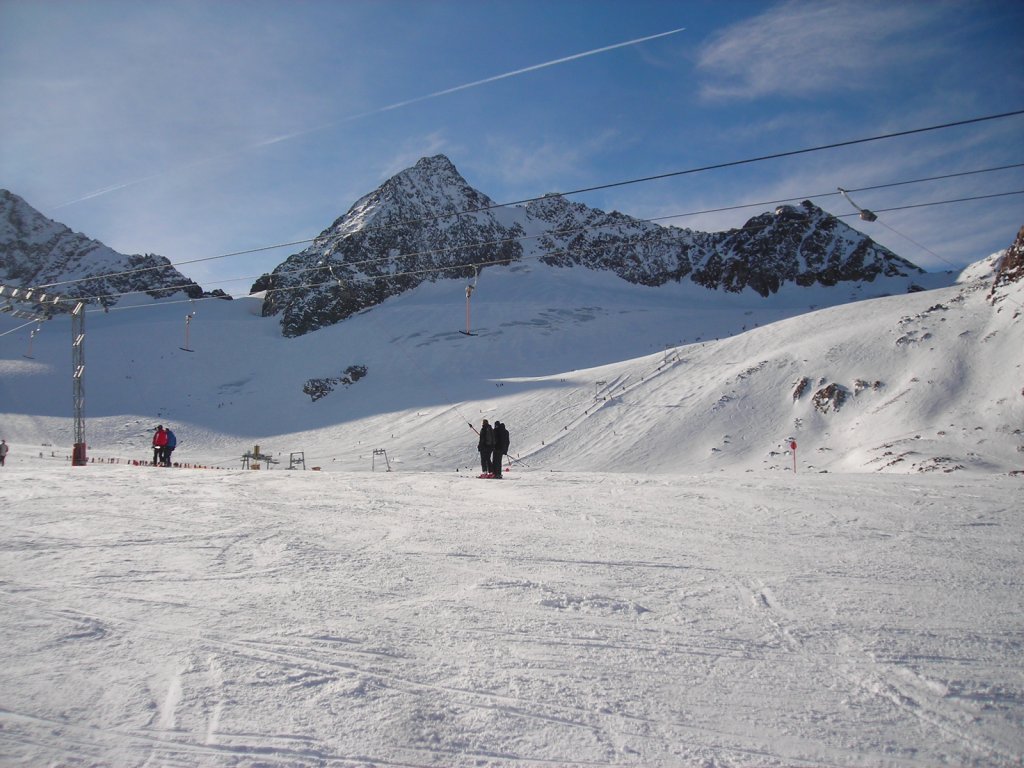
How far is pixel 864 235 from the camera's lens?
3482 inches

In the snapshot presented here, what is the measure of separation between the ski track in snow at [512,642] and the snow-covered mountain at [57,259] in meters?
95.0

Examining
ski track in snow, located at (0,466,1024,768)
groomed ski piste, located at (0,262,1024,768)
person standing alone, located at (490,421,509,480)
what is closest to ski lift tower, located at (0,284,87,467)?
groomed ski piste, located at (0,262,1024,768)

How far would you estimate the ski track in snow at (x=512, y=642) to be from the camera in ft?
9.16

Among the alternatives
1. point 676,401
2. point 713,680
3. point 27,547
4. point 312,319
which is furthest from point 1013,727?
point 312,319

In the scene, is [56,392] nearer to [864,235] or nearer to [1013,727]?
[1013,727]

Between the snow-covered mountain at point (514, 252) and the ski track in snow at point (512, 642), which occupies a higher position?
the snow-covered mountain at point (514, 252)

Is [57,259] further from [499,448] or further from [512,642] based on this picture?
[512,642]

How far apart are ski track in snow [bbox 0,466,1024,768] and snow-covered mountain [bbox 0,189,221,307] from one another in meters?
95.0

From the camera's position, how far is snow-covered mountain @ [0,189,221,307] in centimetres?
9100

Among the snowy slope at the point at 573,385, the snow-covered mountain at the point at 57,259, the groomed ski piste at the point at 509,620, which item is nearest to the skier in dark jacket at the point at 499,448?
the groomed ski piste at the point at 509,620

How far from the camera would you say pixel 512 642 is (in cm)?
377

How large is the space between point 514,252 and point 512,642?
323 feet

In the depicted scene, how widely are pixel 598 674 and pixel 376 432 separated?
30852 millimetres

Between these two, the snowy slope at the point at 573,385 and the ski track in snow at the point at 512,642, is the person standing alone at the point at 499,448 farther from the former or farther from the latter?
the snowy slope at the point at 573,385
